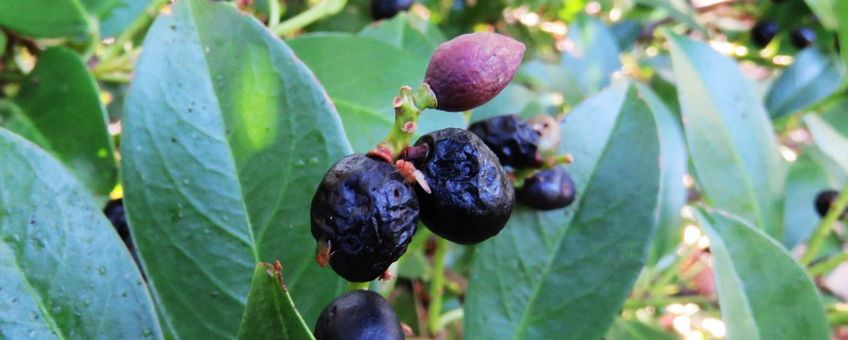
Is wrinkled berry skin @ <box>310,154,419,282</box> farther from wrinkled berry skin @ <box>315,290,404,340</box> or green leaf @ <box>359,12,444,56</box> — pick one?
green leaf @ <box>359,12,444,56</box>

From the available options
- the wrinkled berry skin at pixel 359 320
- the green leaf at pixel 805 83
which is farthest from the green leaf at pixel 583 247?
the green leaf at pixel 805 83

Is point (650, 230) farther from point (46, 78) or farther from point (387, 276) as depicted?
point (46, 78)

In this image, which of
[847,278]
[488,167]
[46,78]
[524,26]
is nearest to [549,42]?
[524,26]

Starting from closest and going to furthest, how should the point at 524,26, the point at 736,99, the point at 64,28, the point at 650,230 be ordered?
the point at 650,230, the point at 64,28, the point at 736,99, the point at 524,26

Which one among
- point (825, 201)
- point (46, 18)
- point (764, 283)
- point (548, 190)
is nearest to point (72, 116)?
point (46, 18)

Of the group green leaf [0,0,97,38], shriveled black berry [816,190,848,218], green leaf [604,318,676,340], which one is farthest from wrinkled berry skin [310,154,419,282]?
shriveled black berry [816,190,848,218]

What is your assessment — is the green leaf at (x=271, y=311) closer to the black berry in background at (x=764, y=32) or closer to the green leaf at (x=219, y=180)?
the green leaf at (x=219, y=180)

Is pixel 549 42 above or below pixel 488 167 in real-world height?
below
